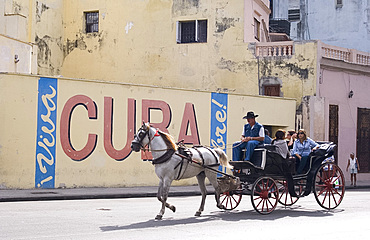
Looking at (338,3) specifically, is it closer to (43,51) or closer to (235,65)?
(235,65)

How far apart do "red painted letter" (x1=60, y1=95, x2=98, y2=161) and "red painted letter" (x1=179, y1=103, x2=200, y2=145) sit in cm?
384

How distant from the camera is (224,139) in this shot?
24734mm

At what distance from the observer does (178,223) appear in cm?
1154

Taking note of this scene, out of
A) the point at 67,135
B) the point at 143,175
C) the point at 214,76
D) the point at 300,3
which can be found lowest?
the point at 143,175

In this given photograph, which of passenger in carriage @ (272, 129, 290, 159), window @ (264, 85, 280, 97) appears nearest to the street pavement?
passenger in carriage @ (272, 129, 290, 159)

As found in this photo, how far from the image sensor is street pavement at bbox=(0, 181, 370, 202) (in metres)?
17.2

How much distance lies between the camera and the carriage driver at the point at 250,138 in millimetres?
13352

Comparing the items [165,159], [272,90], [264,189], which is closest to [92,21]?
[272,90]

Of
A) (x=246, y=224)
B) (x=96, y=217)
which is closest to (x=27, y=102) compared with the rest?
(x=96, y=217)

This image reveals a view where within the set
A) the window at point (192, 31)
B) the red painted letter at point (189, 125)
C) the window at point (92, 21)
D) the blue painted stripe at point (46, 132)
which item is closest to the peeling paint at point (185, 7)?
the window at point (192, 31)

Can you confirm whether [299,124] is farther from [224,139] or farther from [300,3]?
[300,3]

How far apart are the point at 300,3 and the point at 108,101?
22.1m

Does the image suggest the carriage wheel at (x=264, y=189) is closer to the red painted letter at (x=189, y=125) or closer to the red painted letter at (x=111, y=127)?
the red painted letter at (x=111, y=127)

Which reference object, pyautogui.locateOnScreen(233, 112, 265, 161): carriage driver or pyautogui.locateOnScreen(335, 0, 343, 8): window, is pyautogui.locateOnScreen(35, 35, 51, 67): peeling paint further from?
pyautogui.locateOnScreen(335, 0, 343, 8): window
